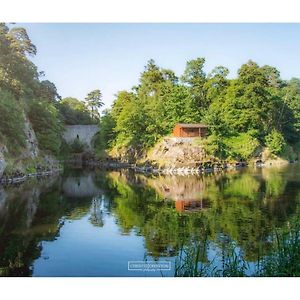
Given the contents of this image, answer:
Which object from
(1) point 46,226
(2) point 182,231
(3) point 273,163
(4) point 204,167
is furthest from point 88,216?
(3) point 273,163

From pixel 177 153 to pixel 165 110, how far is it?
10.3 ft

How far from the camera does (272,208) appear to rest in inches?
349

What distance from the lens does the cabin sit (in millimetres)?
17266

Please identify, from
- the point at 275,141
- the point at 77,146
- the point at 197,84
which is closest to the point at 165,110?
the point at 197,84

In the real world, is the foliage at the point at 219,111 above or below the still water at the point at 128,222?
above

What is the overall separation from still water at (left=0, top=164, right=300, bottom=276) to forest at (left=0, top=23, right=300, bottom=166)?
2.80 meters

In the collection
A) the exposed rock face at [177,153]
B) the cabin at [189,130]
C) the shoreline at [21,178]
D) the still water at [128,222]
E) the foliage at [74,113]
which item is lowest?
the still water at [128,222]

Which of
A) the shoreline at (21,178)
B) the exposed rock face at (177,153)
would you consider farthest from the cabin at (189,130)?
the shoreline at (21,178)

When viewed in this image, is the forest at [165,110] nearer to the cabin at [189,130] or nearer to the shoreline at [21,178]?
the cabin at [189,130]

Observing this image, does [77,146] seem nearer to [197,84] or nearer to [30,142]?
[30,142]

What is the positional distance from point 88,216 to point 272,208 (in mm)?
3836

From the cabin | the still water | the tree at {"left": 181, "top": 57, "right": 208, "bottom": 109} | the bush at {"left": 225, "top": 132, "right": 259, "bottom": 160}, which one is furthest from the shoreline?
the bush at {"left": 225, "top": 132, "right": 259, "bottom": 160}

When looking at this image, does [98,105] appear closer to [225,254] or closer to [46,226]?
[46,226]

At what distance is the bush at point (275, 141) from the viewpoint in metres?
19.9
